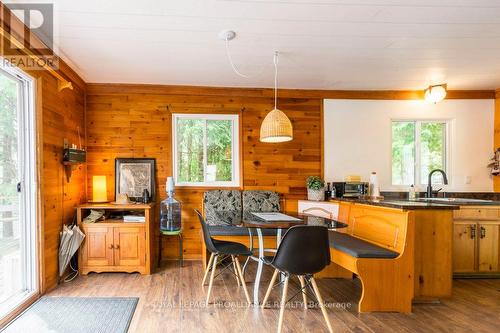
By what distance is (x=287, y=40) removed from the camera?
294 cm

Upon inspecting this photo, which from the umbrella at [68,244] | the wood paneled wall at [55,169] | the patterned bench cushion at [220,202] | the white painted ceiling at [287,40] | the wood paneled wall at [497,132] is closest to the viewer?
the white painted ceiling at [287,40]

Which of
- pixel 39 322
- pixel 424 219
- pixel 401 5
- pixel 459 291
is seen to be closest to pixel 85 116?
pixel 39 322

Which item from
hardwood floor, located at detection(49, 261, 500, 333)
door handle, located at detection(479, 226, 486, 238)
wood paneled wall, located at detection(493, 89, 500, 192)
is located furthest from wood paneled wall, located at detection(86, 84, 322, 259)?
wood paneled wall, located at detection(493, 89, 500, 192)

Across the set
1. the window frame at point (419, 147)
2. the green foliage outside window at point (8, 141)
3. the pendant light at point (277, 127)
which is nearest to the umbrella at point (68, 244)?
the green foliage outside window at point (8, 141)

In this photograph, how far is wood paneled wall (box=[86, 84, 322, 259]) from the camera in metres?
4.32

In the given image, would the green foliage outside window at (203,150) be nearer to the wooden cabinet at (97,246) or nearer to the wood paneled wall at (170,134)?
the wood paneled wall at (170,134)

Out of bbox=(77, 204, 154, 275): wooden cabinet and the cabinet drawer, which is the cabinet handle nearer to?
the cabinet drawer

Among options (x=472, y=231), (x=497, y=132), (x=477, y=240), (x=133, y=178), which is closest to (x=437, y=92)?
(x=497, y=132)

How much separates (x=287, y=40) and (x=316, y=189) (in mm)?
2099

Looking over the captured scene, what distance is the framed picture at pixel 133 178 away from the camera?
4.29 metres

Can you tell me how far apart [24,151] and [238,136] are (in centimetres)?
255

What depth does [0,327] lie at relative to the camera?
2400mm

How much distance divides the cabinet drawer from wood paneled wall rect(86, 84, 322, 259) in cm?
184

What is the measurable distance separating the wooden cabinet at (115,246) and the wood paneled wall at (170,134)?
625 mm
